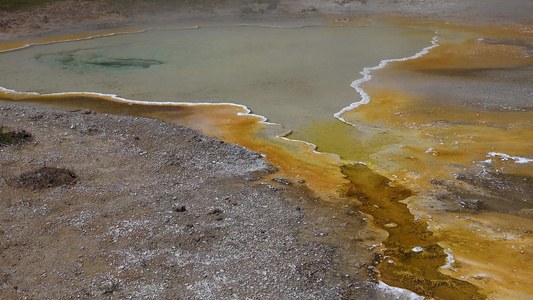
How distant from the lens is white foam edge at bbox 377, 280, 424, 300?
314 inches

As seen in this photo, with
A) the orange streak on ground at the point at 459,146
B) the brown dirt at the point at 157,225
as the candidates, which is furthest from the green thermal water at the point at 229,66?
the brown dirt at the point at 157,225

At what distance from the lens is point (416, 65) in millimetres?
21344

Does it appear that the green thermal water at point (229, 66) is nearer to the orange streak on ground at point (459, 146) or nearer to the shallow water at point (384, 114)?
the shallow water at point (384, 114)

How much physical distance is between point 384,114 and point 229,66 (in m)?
8.11

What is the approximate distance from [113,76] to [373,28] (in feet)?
52.2

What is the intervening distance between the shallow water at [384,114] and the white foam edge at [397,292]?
185 mm

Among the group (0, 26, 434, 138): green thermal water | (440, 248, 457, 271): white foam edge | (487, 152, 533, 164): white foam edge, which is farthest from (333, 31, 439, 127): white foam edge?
(440, 248, 457, 271): white foam edge

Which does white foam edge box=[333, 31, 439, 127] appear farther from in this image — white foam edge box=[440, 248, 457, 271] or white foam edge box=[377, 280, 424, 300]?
white foam edge box=[377, 280, 424, 300]

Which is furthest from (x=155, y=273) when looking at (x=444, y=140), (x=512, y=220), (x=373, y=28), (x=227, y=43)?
(x=373, y=28)

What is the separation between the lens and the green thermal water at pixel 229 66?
59.5 feet

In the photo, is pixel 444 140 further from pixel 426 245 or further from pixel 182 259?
pixel 182 259

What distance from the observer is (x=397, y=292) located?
319 inches

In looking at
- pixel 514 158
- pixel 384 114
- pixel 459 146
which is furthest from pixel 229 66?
pixel 514 158

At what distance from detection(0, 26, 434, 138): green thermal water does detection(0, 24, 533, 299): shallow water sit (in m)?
0.09
